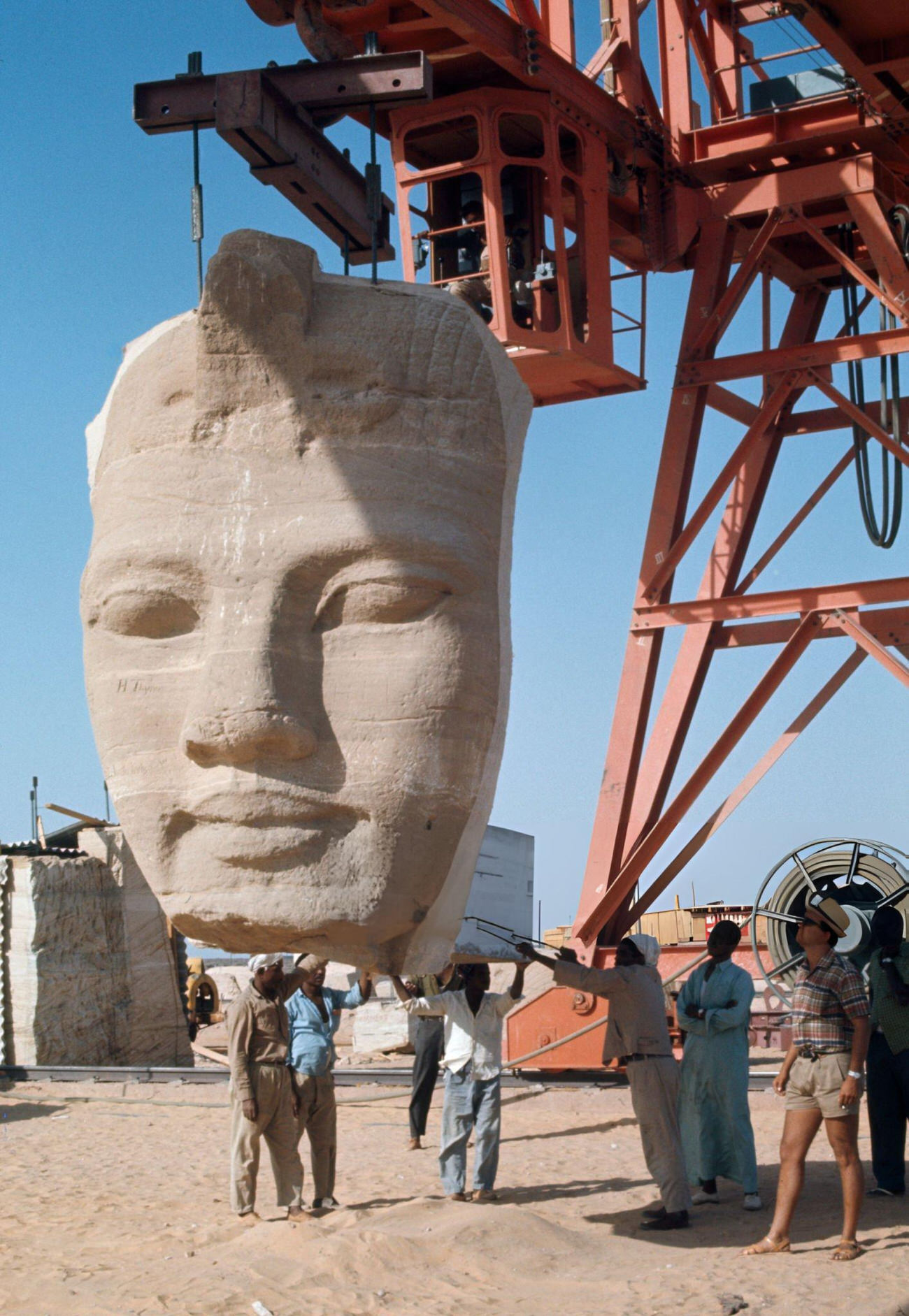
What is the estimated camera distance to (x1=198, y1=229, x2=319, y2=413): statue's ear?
3.73 meters

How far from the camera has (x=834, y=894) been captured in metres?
9.34

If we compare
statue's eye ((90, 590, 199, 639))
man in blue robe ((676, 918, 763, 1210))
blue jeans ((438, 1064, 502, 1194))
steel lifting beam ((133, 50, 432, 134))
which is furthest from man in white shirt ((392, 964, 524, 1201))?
steel lifting beam ((133, 50, 432, 134))

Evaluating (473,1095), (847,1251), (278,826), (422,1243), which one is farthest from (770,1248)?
(278,826)

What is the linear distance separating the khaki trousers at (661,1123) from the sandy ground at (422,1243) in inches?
9.1

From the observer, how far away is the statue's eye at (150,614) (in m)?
3.84

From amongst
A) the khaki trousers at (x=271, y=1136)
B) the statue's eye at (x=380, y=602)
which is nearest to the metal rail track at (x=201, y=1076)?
the khaki trousers at (x=271, y=1136)

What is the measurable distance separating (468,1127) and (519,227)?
17.2ft

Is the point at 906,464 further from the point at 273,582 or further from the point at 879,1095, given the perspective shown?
the point at 273,582

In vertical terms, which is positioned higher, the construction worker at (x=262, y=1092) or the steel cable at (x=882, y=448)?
the steel cable at (x=882, y=448)

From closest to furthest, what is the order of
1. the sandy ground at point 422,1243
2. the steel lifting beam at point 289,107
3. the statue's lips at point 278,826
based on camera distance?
1. the statue's lips at point 278,826
2. the steel lifting beam at point 289,107
3. the sandy ground at point 422,1243

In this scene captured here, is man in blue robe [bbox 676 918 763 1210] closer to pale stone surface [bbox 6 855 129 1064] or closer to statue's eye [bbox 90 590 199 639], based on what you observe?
statue's eye [bbox 90 590 199 639]

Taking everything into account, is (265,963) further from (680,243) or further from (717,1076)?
(680,243)

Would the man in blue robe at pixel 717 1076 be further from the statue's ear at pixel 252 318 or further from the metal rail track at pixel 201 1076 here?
the statue's ear at pixel 252 318

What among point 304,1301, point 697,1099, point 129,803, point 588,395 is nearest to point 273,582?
point 129,803
